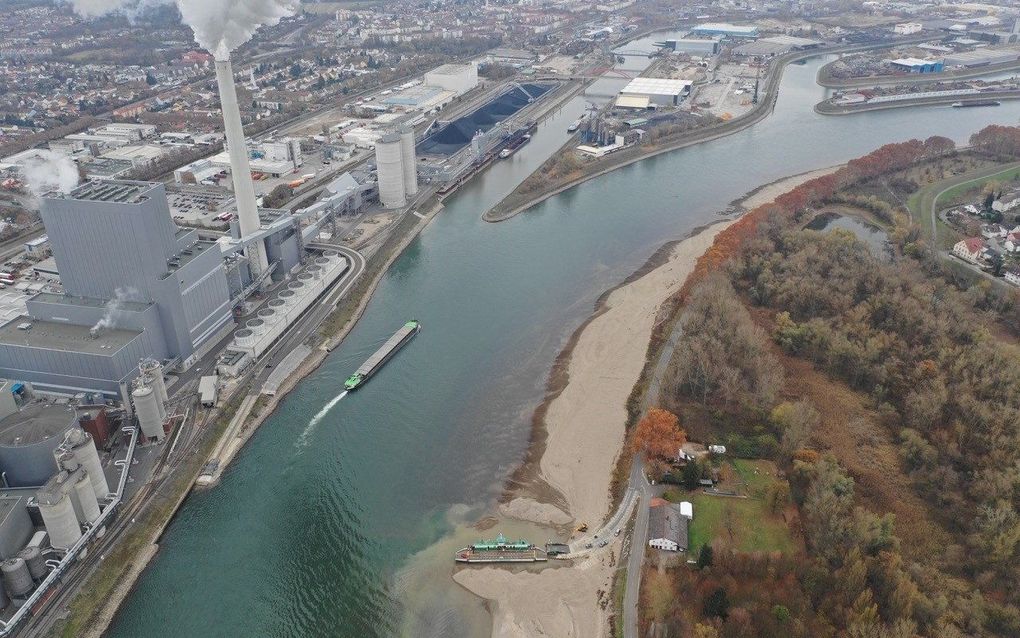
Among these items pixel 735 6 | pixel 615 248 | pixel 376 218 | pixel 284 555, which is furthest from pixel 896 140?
pixel 735 6

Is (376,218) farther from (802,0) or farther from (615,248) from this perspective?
(802,0)

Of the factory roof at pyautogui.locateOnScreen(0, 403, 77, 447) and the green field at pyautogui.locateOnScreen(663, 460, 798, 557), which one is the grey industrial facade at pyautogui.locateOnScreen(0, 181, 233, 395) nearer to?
the factory roof at pyautogui.locateOnScreen(0, 403, 77, 447)

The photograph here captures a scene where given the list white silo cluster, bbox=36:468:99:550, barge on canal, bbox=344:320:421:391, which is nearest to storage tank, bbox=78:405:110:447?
white silo cluster, bbox=36:468:99:550

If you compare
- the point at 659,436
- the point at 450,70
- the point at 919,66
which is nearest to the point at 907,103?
the point at 919,66

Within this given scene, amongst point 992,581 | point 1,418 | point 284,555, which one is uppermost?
point 1,418

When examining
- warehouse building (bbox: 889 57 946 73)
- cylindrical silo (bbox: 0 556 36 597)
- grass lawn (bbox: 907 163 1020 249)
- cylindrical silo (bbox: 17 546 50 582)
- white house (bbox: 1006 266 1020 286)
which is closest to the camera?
cylindrical silo (bbox: 0 556 36 597)

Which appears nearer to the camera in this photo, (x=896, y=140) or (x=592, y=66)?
(x=896, y=140)
